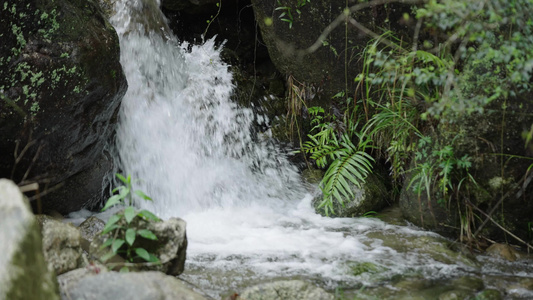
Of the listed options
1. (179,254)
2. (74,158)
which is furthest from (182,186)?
(179,254)

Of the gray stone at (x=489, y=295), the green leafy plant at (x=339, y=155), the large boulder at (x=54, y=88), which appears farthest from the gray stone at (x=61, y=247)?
the green leafy plant at (x=339, y=155)

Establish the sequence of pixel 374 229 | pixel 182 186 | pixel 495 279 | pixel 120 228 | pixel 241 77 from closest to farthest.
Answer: pixel 120 228 < pixel 495 279 < pixel 374 229 < pixel 182 186 < pixel 241 77

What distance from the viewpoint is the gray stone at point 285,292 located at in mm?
3184

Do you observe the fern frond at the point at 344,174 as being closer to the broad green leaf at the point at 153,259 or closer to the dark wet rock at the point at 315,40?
the dark wet rock at the point at 315,40

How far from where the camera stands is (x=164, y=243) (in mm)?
3148

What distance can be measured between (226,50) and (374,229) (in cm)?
359

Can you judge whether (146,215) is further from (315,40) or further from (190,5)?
(190,5)

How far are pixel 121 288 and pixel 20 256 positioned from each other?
58 centimetres

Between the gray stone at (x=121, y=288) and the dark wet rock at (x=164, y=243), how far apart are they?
1.55 feet

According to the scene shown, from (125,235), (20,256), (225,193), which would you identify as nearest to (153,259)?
(125,235)

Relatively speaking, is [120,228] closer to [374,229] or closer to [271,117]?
[374,229]

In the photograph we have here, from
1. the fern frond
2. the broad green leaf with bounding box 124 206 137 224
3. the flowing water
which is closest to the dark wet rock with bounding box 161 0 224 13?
the flowing water

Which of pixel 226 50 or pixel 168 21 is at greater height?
pixel 168 21

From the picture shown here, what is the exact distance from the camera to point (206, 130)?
6.58 m
